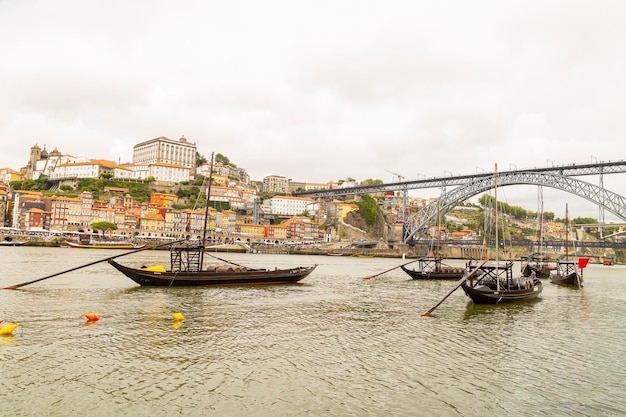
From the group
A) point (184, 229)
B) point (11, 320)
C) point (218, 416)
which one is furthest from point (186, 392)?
point (184, 229)

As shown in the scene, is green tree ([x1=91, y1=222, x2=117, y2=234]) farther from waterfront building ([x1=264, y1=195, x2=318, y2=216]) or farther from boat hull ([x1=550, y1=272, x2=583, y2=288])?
boat hull ([x1=550, y1=272, x2=583, y2=288])

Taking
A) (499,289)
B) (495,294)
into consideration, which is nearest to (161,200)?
(499,289)

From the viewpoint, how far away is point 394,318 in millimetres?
15078

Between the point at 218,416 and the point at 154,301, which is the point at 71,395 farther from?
the point at 154,301

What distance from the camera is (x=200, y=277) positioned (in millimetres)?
21438

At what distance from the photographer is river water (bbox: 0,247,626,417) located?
7.18 metres

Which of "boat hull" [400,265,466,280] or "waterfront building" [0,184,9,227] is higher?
"waterfront building" [0,184,9,227]

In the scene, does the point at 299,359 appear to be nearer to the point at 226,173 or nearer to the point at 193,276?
the point at 193,276

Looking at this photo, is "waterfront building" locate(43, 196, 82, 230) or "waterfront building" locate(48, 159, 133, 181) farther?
"waterfront building" locate(48, 159, 133, 181)

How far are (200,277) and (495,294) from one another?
13.2m

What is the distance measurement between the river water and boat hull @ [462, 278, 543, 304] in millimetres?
563

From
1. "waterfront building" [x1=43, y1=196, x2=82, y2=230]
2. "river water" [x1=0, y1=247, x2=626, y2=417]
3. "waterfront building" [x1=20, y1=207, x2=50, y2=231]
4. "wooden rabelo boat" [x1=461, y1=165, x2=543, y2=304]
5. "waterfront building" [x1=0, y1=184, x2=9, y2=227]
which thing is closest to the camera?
"river water" [x1=0, y1=247, x2=626, y2=417]

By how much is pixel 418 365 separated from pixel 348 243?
81647 millimetres

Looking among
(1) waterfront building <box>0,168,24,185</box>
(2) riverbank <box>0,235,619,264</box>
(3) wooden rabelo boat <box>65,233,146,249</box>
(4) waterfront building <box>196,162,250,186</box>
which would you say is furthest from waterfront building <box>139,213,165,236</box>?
(1) waterfront building <box>0,168,24,185</box>
